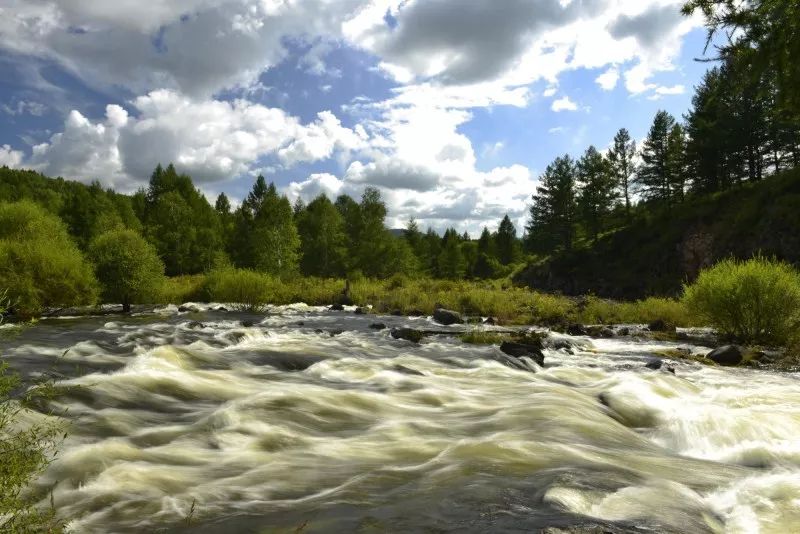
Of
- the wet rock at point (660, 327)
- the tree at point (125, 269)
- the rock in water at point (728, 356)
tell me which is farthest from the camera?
the tree at point (125, 269)

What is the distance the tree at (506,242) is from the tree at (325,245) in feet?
132

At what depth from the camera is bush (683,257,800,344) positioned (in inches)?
578

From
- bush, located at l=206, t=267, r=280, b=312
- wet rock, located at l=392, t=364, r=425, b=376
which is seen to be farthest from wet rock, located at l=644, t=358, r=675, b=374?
bush, located at l=206, t=267, r=280, b=312

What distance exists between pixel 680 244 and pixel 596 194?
19.5 meters

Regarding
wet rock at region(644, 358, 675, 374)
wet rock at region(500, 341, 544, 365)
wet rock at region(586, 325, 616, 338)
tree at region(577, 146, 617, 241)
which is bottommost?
wet rock at region(586, 325, 616, 338)

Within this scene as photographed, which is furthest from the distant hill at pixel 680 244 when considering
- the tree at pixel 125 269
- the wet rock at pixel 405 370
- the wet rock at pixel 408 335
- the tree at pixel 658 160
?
the tree at pixel 125 269

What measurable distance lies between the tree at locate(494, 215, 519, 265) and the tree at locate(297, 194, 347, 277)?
40346 mm

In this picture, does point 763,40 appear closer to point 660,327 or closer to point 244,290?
point 660,327

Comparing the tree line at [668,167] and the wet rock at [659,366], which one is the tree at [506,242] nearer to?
the tree line at [668,167]

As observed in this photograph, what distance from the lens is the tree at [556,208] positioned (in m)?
70.1

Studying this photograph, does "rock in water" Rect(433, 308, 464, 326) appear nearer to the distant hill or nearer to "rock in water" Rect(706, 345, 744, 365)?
"rock in water" Rect(706, 345, 744, 365)

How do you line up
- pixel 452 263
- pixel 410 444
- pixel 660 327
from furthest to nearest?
pixel 452 263 < pixel 660 327 < pixel 410 444

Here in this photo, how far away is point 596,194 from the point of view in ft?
217

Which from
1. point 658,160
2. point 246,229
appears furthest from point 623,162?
point 246,229
